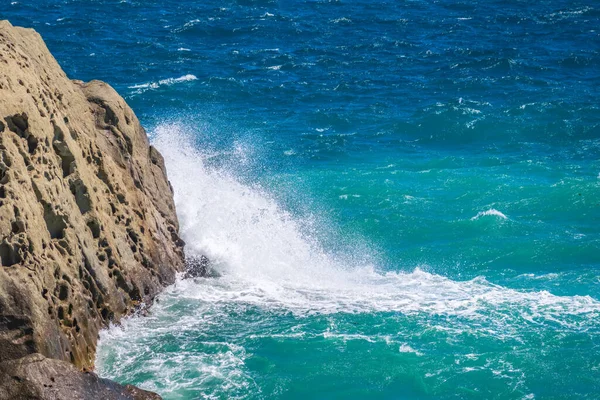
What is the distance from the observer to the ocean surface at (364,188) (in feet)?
55.1

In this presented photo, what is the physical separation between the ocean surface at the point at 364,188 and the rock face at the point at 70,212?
854mm

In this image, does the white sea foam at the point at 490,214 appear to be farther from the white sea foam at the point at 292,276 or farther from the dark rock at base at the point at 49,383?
the dark rock at base at the point at 49,383

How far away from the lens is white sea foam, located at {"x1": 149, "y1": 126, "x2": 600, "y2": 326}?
763 inches

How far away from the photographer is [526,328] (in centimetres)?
1828

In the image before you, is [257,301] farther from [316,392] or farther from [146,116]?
[146,116]

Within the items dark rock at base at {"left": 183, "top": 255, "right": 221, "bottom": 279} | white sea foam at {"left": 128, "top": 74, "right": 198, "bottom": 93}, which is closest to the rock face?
dark rock at base at {"left": 183, "top": 255, "right": 221, "bottom": 279}

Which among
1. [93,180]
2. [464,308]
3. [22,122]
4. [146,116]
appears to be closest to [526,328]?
[464,308]

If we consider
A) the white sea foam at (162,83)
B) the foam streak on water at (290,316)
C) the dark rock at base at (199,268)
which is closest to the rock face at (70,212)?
the dark rock at base at (199,268)

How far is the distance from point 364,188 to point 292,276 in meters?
7.69

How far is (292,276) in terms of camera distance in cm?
2136

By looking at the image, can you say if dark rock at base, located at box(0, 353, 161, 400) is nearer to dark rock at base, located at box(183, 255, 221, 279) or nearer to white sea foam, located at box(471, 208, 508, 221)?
dark rock at base, located at box(183, 255, 221, 279)

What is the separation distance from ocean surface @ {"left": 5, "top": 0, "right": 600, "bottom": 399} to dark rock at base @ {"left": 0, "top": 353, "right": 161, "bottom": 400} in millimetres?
1488

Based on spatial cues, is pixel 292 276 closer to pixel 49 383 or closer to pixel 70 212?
pixel 70 212

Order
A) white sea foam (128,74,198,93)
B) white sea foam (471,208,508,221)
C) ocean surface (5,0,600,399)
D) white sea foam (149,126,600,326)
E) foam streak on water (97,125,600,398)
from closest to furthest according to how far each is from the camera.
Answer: foam streak on water (97,125,600,398)
ocean surface (5,0,600,399)
white sea foam (149,126,600,326)
white sea foam (471,208,508,221)
white sea foam (128,74,198,93)
